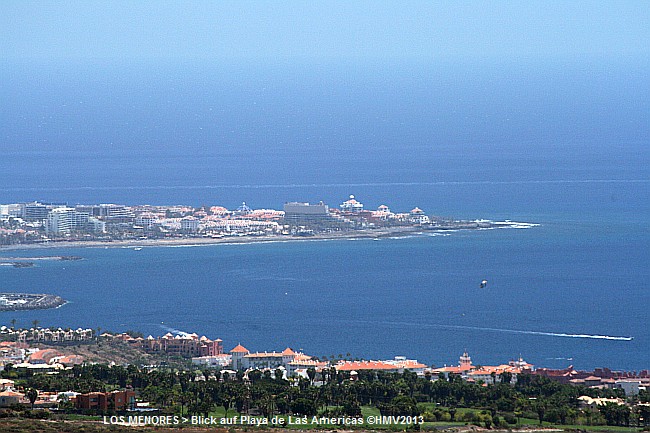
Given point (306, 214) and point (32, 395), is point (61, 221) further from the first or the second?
point (32, 395)

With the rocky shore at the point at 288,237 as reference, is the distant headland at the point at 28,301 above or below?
below

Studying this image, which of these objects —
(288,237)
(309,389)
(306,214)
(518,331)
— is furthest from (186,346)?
(306,214)

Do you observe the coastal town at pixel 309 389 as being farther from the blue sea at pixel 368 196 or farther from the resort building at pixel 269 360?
the blue sea at pixel 368 196

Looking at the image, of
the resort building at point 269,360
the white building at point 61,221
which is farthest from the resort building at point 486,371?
the white building at point 61,221

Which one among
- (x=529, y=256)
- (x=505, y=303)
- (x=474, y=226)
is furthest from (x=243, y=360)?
(x=474, y=226)

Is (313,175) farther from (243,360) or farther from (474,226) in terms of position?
(243,360)
